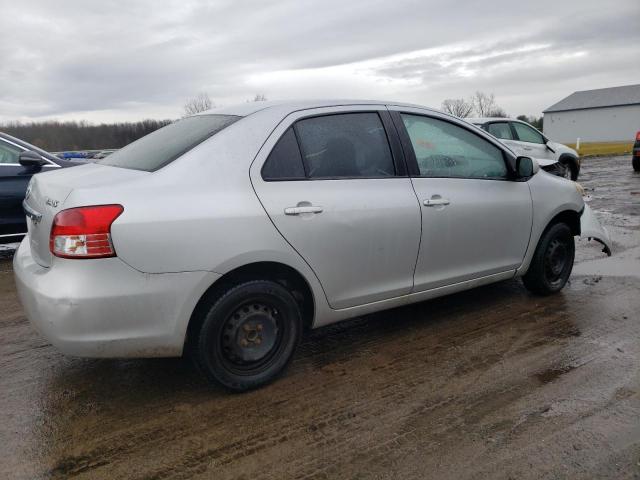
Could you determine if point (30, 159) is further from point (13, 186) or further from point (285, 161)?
point (285, 161)

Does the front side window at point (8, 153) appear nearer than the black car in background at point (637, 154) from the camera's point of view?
Yes

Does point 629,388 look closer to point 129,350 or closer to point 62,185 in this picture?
point 129,350

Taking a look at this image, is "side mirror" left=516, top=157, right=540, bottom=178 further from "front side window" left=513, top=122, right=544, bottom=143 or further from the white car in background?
"front side window" left=513, top=122, right=544, bottom=143

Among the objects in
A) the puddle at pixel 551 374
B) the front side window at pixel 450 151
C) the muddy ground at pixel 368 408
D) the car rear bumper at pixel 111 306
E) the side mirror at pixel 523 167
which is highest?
the front side window at pixel 450 151

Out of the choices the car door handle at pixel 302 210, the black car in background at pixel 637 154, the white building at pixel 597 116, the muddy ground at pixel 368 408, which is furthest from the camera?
the white building at pixel 597 116

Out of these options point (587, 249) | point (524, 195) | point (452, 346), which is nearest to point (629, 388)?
point (452, 346)

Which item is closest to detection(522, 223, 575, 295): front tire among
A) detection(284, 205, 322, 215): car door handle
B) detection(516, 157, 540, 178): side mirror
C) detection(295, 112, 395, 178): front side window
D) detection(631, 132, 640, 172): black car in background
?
detection(516, 157, 540, 178): side mirror

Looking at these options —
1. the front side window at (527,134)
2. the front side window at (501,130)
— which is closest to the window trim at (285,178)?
the front side window at (501,130)

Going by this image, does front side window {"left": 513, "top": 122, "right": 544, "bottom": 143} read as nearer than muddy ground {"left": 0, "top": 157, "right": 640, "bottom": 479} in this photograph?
No

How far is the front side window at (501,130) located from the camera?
468 inches

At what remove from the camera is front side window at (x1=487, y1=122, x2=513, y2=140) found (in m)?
11.9

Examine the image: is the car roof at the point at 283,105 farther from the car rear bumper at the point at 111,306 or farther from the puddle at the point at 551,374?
the puddle at the point at 551,374

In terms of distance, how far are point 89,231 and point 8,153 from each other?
4783 mm

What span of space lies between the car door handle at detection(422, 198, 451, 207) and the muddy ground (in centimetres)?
100
